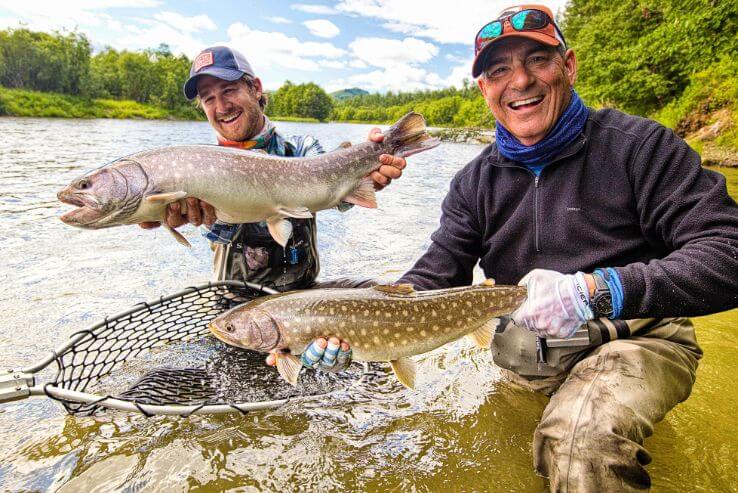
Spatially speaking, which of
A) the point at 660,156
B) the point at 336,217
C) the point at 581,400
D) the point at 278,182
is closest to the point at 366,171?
the point at 278,182

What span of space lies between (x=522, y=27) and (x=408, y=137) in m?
1.07

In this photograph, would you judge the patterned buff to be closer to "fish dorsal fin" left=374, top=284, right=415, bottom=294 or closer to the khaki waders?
"fish dorsal fin" left=374, top=284, right=415, bottom=294

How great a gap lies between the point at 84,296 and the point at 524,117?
5566mm

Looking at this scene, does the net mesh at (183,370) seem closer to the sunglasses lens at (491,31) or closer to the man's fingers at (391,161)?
the man's fingers at (391,161)

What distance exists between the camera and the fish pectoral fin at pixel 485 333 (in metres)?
2.75

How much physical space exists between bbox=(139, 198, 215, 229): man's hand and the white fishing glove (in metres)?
2.24

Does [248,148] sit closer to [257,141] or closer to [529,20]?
[257,141]

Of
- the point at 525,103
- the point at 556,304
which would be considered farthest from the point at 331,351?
the point at 525,103

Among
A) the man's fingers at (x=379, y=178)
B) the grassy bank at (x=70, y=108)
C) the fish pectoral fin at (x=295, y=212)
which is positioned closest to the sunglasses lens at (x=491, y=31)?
the man's fingers at (x=379, y=178)

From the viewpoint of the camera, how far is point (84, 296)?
5730mm

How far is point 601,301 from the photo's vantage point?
2.14m

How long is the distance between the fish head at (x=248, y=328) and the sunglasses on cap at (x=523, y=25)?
219cm

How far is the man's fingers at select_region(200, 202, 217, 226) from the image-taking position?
10.6ft

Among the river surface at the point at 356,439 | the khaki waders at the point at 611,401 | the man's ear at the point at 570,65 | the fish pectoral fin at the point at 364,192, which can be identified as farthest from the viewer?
the fish pectoral fin at the point at 364,192
